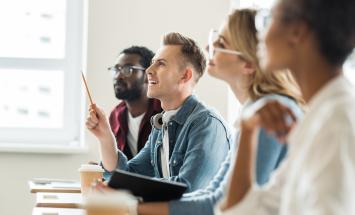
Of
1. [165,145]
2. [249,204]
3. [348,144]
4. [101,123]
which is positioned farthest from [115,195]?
[101,123]

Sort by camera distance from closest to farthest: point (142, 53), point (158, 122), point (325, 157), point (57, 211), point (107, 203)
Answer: point (325, 157), point (107, 203), point (57, 211), point (158, 122), point (142, 53)

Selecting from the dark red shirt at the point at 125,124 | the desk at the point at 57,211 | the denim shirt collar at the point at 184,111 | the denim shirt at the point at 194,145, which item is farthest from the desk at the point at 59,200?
the dark red shirt at the point at 125,124

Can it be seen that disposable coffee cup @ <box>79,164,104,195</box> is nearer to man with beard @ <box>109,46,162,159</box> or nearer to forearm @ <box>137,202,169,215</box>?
forearm @ <box>137,202,169,215</box>

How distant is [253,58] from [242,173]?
0.55 metres

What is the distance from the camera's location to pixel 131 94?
3822 mm

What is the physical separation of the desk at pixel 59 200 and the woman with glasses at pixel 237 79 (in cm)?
60

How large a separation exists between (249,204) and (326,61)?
0.32 metres

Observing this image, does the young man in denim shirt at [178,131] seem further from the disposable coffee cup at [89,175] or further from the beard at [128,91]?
the beard at [128,91]

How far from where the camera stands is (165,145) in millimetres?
2654

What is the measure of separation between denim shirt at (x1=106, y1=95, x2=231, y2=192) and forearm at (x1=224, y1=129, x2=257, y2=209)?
2.95 feet

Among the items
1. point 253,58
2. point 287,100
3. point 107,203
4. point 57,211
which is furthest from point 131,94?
point 107,203

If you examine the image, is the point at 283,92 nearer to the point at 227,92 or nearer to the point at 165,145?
the point at 165,145

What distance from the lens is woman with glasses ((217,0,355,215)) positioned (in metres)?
1.10

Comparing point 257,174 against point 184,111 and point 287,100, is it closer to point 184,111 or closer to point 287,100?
point 287,100
